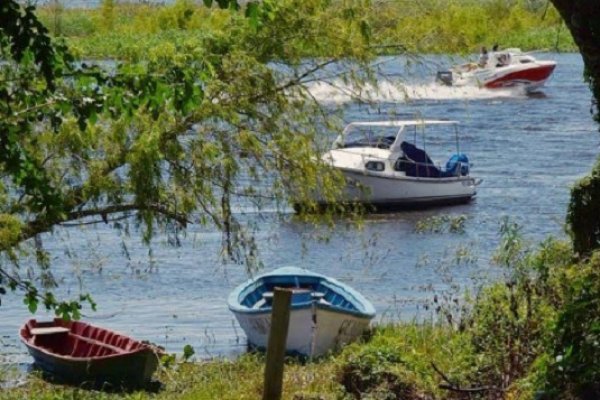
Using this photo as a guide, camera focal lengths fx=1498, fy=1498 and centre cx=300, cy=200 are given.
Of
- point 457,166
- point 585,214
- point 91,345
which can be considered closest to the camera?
point 585,214

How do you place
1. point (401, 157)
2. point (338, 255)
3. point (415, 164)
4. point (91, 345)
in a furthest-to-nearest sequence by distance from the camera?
1. point (415, 164)
2. point (401, 157)
3. point (338, 255)
4. point (91, 345)

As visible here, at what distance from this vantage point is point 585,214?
11461 mm

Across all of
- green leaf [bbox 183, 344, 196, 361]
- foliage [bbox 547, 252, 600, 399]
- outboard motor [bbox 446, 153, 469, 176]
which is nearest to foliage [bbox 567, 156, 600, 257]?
foliage [bbox 547, 252, 600, 399]

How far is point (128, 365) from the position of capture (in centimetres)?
1661

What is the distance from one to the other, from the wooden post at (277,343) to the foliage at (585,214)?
8.52ft

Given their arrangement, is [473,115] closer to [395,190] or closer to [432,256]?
[395,190]

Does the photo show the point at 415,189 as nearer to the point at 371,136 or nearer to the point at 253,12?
the point at 371,136

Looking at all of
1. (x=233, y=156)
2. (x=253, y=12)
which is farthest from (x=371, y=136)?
(x=253, y=12)

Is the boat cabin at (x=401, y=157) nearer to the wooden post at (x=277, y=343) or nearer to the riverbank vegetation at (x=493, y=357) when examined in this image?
the riverbank vegetation at (x=493, y=357)

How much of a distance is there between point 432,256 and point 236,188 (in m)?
11.2

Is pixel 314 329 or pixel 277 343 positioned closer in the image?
pixel 277 343

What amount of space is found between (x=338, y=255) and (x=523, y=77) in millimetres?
28328

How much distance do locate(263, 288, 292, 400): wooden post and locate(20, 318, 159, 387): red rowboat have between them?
12.4 feet

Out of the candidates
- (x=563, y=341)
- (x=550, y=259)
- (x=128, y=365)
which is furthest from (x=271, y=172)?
(x=563, y=341)
